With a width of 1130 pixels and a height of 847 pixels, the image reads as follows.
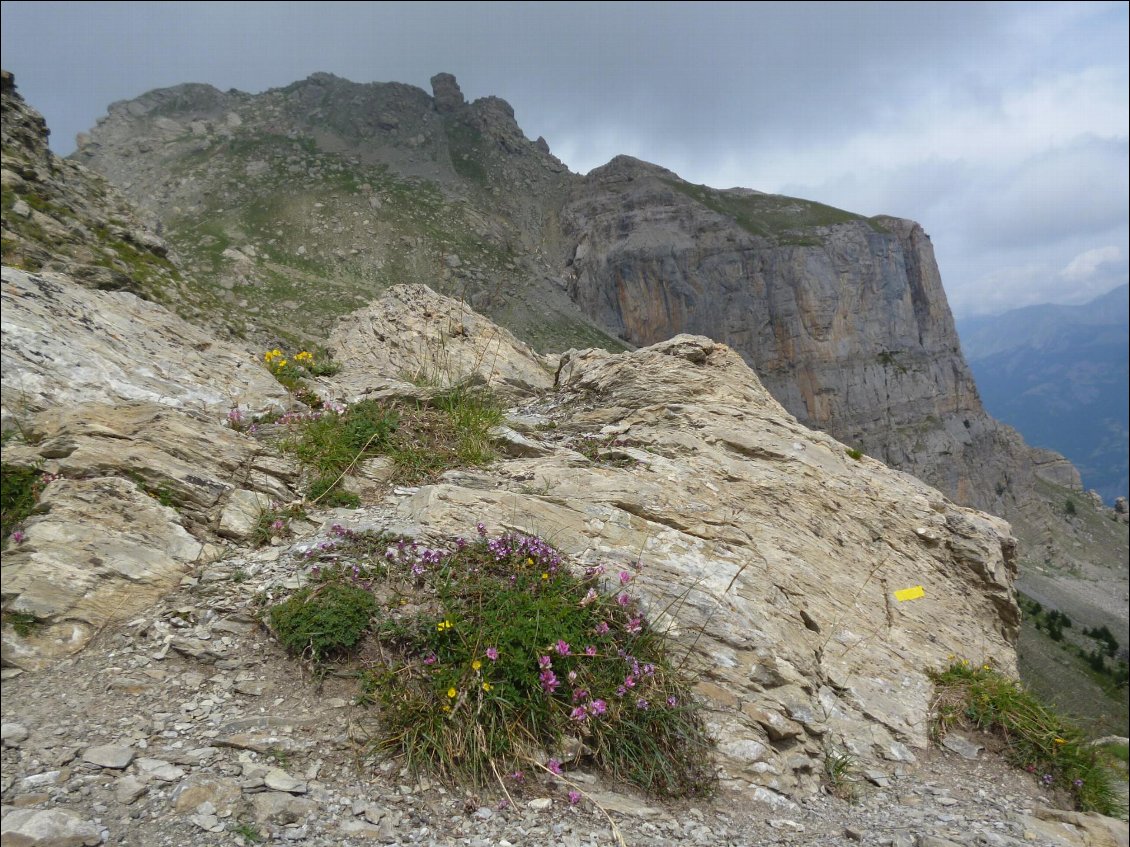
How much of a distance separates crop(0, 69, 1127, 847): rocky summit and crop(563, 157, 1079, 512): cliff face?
127 m

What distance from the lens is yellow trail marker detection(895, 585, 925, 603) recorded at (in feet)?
27.4

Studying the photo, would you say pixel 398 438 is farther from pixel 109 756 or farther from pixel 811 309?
pixel 811 309

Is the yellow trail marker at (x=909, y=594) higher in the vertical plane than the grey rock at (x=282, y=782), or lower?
higher

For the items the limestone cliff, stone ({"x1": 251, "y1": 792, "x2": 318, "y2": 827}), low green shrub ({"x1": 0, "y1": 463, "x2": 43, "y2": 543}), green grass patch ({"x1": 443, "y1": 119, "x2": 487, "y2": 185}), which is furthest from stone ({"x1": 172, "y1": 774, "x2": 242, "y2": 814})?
green grass patch ({"x1": 443, "y1": 119, "x2": 487, "y2": 185})

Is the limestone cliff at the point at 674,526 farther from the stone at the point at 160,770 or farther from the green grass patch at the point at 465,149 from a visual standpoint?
the green grass patch at the point at 465,149

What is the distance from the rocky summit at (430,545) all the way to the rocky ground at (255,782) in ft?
0.06

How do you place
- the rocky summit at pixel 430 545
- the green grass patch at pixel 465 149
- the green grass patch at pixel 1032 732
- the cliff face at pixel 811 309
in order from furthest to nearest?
the green grass patch at pixel 465 149 < the cliff face at pixel 811 309 < the green grass patch at pixel 1032 732 < the rocky summit at pixel 430 545

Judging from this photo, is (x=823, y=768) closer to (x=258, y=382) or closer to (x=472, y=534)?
(x=472, y=534)

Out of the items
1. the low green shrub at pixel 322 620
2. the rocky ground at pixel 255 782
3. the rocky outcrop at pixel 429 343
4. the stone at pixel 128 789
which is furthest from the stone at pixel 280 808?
the rocky outcrop at pixel 429 343

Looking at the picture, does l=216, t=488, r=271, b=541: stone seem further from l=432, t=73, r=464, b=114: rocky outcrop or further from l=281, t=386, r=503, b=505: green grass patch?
l=432, t=73, r=464, b=114: rocky outcrop

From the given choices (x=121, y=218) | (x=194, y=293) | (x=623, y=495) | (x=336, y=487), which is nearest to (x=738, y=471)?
(x=623, y=495)

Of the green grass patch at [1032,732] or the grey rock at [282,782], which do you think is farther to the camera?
the green grass patch at [1032,732]

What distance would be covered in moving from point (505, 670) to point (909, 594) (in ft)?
21.1

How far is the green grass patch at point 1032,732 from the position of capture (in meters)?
6.42
